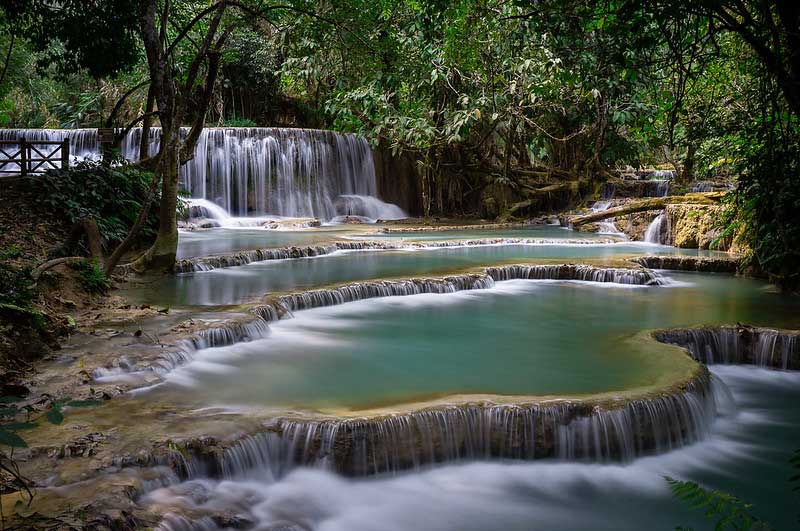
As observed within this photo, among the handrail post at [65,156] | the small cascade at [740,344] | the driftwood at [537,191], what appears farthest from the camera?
the driftwood at [537,191]

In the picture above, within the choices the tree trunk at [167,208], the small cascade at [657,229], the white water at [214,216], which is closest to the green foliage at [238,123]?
the white water at [214,216]

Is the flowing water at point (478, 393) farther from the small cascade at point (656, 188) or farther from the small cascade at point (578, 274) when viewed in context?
the small cascade at point (656, 188)

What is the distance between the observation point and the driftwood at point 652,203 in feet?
52.7

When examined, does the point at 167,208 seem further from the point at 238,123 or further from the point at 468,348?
the point at 238,123

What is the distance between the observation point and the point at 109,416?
5.43 metres

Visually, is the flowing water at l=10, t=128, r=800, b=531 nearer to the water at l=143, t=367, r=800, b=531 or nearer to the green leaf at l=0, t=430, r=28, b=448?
the water at l=143, t=367, r=800, b=531

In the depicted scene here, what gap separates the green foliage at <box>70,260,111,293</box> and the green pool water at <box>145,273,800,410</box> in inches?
102

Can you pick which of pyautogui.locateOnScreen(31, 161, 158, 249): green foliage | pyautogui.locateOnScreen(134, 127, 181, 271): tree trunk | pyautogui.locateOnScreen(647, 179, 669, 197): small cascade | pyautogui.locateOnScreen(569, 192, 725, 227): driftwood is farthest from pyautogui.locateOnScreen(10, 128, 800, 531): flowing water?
pyautogui.locateOnScreen(647, 179, 669, 197): small cascade

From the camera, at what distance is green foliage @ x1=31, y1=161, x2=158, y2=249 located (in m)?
12.9

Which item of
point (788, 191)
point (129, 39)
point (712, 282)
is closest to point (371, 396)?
point (788, 191)

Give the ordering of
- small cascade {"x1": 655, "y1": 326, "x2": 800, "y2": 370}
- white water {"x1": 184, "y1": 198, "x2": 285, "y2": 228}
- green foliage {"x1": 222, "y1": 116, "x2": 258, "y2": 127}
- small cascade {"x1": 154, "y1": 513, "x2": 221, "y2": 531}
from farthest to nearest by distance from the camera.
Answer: green foliage {"x1": 222, "y1": 116, "x2": 258, "y2": 127} → white water {"x1": 184, "y1": 198, "x2": 285, "y2": 228} → small cascade {"x1": 655, "y1": 326, "x2": 800, "y2": 370} → small cascade {"x1": 154, "y1": 513, "x2": 221, "y2": 531}

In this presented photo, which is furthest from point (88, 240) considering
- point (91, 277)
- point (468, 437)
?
point (468, 437)

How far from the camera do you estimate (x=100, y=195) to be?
13641 millimetres

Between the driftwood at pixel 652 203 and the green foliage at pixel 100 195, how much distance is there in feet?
37.6
